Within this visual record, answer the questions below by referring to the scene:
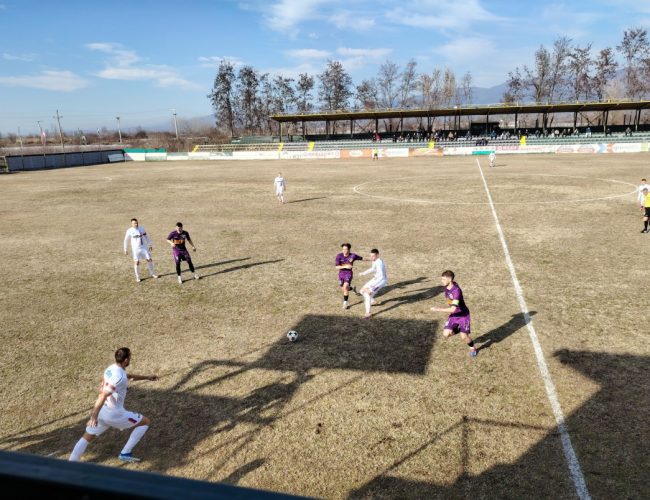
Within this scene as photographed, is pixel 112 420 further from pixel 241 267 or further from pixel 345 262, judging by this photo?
pixel 241 267

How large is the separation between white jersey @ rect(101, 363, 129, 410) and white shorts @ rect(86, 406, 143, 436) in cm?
8

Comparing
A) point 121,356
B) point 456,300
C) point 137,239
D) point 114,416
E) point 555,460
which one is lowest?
point 555,460

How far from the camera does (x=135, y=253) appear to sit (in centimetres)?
1529

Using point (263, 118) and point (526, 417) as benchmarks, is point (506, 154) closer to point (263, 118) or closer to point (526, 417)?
point (526, 417)

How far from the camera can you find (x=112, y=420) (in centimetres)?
702

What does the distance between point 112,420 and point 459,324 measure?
22.8 feet

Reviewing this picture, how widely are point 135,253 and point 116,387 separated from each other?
9.15 metres

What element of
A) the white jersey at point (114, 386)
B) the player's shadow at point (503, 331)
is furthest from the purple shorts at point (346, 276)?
the white jersey at point (114, 386)

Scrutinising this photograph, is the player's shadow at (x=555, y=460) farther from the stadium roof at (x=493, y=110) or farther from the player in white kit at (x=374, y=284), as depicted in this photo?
the stadium roof at (x=493, y=110)

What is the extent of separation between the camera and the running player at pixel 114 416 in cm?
688

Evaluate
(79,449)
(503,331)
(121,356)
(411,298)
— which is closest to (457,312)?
(503,331)

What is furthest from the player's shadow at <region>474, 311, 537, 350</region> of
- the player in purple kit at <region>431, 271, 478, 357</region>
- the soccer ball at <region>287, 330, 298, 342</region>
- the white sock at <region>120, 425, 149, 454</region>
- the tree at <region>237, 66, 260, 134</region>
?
the tree at <region>237, 66, 260, 134</region>

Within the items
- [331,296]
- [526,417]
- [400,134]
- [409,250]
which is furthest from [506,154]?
[526,417]

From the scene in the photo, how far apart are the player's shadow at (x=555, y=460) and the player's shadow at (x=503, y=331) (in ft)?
7.76
